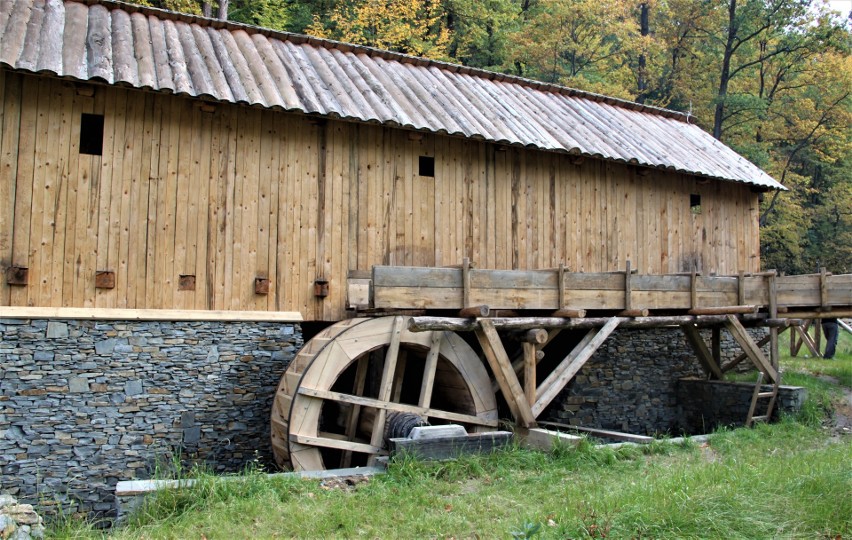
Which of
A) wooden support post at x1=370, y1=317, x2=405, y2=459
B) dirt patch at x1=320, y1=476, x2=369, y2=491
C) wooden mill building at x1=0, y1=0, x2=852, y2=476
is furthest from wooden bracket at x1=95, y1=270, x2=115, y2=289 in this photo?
dirt patch at x1=320, y1=476, x2=369, y2=491

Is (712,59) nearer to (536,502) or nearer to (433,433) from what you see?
(433,433)

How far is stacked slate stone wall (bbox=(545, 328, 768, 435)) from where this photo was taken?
12.2 m

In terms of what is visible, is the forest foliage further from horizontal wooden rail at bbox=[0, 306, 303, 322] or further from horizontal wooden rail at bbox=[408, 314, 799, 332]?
horizontal wooden rail at bbox=[0, 306, 303, 322]

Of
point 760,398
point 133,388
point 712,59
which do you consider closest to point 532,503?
point 133,388

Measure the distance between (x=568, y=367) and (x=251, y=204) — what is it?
15.9 feet

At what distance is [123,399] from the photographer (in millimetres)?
8555

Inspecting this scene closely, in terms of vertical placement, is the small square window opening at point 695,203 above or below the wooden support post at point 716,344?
above

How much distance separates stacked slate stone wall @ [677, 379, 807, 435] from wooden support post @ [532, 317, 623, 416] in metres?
2.97

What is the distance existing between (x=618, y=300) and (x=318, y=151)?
4.79 metres

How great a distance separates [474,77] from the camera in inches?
533

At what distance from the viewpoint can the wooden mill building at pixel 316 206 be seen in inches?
337

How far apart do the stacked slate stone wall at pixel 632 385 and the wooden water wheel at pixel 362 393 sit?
2936 mm

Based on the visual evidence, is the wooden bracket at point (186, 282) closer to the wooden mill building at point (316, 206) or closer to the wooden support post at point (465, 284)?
the wooden mill building at point (316, 206)

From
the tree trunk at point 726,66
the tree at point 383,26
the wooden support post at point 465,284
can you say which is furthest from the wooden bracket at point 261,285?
the tree trunk at point 726,66
